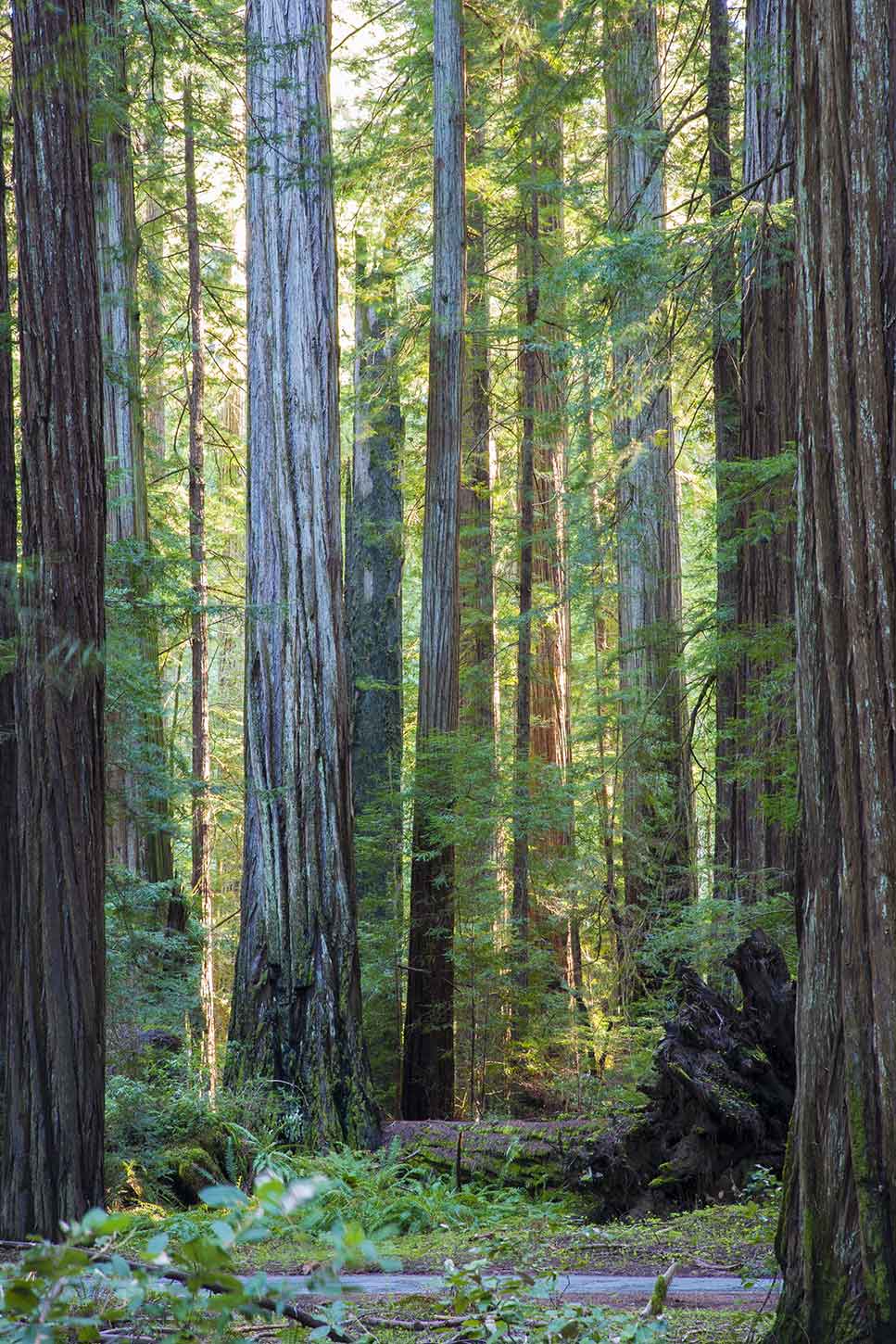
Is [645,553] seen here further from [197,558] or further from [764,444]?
[197,558]

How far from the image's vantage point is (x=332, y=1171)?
669 centimetres

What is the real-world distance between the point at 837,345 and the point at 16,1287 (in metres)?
2.66

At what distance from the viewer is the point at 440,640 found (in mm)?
11812

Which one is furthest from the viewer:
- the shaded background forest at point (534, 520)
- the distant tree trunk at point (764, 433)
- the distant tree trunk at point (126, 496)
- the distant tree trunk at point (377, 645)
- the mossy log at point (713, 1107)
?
the distant tree trunk at point (377, 645)

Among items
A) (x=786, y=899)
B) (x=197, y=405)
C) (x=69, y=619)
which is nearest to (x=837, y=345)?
(x=69, y=619)

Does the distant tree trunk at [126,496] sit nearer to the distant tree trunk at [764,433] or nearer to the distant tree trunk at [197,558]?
the distant tree trunk at [197,558]

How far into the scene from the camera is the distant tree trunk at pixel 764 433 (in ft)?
22.8

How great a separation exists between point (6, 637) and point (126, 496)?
6819 mm

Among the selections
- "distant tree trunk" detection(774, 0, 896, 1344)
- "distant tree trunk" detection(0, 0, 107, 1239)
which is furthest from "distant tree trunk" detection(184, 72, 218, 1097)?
"distant tree trunk" detection(774, 0, 896, 1344)

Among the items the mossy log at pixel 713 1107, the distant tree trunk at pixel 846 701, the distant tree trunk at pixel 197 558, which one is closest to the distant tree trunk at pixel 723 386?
the mossy log at pixel 713 1107

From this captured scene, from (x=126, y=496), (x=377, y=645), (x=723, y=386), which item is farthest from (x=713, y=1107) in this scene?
(x=377, y=645)

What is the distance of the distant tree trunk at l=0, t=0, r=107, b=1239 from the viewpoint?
5.05 m

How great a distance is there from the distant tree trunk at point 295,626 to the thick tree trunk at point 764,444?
275cm

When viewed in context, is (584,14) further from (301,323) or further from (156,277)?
(156,277)
